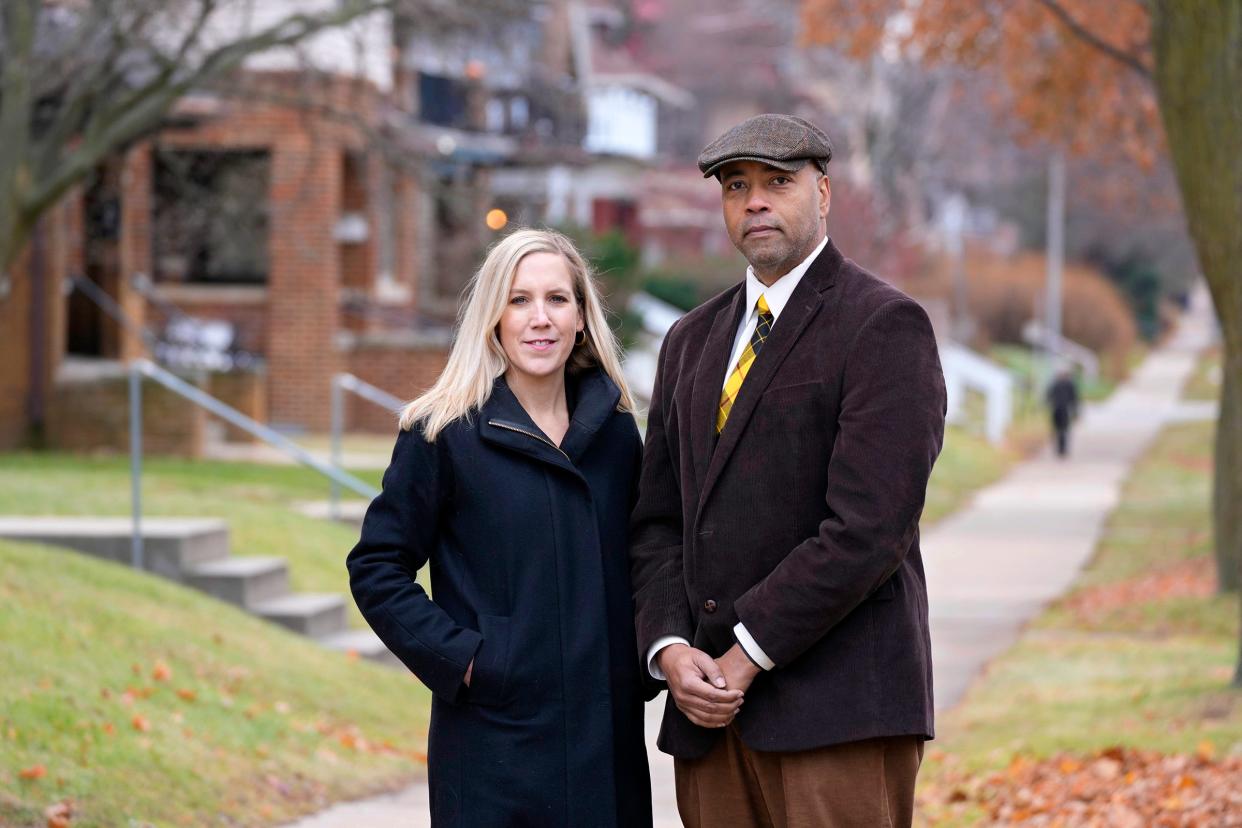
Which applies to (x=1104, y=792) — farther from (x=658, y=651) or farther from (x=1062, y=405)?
(x=1062, y=405)

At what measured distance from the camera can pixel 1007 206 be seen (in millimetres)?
74625

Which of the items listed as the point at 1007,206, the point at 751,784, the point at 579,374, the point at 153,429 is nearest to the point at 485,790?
the point at 751,784

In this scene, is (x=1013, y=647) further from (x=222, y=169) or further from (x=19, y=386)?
(x=222, y=169)

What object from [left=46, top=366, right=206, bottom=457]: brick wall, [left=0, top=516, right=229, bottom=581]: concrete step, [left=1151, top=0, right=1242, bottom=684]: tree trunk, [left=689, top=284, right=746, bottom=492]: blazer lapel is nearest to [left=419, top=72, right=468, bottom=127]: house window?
[left=46, top=366, right=206, bottom=457]: brick wall

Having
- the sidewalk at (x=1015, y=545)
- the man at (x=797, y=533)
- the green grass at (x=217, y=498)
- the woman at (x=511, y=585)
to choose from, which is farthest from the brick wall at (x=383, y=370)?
the man at (x=797, y=533)

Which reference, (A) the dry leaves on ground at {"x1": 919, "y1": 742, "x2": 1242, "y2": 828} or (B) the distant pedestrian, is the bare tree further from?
(B) the distant pedestrian

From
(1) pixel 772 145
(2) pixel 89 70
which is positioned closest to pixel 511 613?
(1) pixel 772 145

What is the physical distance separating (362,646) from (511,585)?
22.8ft

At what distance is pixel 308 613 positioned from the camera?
10797mm

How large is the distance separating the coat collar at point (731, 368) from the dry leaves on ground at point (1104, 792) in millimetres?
3292

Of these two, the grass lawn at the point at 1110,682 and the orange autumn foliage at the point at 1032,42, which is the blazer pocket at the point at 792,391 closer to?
the grass lawn at the point at 1110,682

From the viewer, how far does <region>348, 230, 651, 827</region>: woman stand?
404 centimetres

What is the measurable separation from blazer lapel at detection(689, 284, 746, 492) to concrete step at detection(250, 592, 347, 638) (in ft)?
23.4

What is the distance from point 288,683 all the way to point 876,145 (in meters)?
33.3
